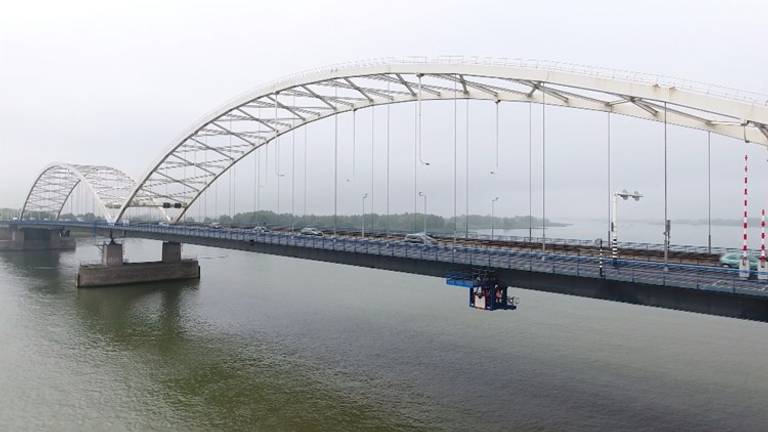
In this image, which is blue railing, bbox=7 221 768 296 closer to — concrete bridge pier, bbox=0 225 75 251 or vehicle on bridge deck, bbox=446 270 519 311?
vehicle on bridge deck, bbox=446 270 519 311

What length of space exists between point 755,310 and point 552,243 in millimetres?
14750

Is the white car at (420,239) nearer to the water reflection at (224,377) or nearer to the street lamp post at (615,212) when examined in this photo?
the water reflection at (224,377)

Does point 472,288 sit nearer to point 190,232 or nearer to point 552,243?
point 552,243

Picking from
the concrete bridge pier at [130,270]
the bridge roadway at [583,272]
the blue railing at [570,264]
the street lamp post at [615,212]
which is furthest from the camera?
the concrete bridge pier at [130,270]

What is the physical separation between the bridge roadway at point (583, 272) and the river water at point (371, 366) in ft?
17.7

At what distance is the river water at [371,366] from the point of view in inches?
787

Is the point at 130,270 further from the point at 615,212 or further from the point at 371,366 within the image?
the point at 615,212

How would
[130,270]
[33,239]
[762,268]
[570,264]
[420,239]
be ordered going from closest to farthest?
1. [762,268]
2. [570,264]
3. [420,239]
4. [130,270]
5. [33,239]

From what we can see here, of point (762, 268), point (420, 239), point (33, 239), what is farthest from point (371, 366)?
point (33, 239)

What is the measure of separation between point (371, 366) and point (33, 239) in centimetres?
10070

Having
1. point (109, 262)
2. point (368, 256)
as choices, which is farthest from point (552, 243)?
point (109, 262)

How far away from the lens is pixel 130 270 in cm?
5650

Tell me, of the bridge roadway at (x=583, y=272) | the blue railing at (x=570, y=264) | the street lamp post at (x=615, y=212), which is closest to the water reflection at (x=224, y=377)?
the bridge roadway at (x=583, y=272)

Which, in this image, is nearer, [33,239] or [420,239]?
[420,239]
